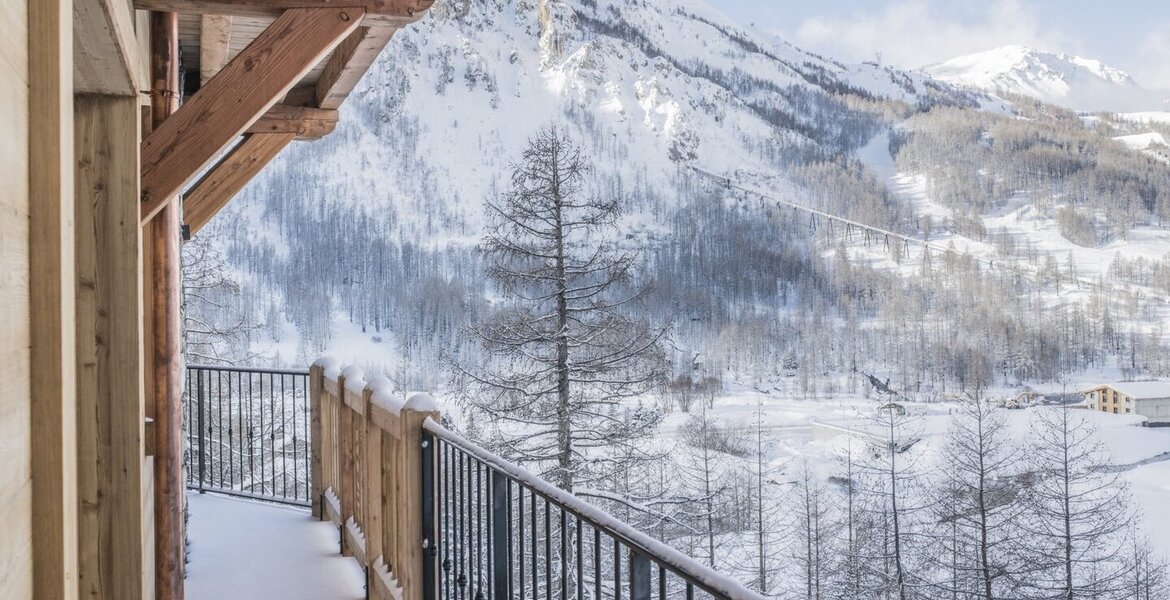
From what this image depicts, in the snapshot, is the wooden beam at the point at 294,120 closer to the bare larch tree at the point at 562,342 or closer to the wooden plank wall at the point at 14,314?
the wooden plank wall at the point at 14,314

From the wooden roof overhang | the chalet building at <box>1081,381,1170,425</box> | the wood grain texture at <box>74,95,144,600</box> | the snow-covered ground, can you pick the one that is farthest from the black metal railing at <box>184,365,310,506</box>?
the chalet building at <box>1081,381,1170,425</box>

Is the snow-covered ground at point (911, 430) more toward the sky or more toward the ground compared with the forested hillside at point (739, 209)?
more toward the ground

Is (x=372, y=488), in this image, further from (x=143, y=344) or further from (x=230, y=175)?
(x=230, y=175)

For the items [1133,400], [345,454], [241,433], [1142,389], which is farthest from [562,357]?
[1142,389]

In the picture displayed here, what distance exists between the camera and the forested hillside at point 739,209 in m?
87.8

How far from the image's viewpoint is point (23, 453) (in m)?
0.87

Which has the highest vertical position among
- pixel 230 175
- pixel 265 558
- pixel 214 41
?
pixel 214 41

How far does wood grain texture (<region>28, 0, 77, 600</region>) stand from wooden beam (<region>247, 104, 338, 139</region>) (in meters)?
4.20

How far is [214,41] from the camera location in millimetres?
4316

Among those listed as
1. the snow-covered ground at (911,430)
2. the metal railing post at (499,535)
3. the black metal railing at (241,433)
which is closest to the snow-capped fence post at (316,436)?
the black metal railing at (241,433)

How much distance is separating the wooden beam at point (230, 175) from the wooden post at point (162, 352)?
1.82m

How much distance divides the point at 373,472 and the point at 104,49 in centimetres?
267

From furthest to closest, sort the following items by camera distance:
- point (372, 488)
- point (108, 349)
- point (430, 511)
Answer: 1. point (372, 488)
2. point (430, 511)
3. point (108, 349)

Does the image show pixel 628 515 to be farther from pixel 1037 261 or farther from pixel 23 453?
pixel 1037 261
